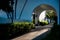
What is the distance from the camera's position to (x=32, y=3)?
29.9 m

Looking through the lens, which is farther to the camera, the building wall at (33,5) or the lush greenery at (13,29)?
the building wall at (33,5)

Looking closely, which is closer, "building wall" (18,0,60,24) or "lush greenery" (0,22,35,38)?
"lush greenery" (0,22,35,38)

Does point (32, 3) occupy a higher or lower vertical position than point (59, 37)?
higher

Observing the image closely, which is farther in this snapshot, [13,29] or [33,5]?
[33,5]

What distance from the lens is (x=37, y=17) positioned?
145 ft

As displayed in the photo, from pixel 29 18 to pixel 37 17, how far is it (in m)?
13.8

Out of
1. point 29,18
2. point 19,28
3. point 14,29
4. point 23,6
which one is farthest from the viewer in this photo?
point 29,18

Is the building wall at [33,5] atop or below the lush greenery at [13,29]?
atop

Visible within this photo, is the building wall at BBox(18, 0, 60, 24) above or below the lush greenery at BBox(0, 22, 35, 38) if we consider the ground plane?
above

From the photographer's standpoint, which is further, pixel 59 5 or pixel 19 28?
pixel 59 5

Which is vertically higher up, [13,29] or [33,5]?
[33,5]

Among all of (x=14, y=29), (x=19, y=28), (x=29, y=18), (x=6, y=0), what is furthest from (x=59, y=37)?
(x=29, y=18)

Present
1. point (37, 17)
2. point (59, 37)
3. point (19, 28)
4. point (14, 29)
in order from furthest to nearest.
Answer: point (37, 17) → point (19, 28) → point (14, 29) → point (59, 37)

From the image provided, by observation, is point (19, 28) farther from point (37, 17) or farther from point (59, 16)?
point (37, 17)
